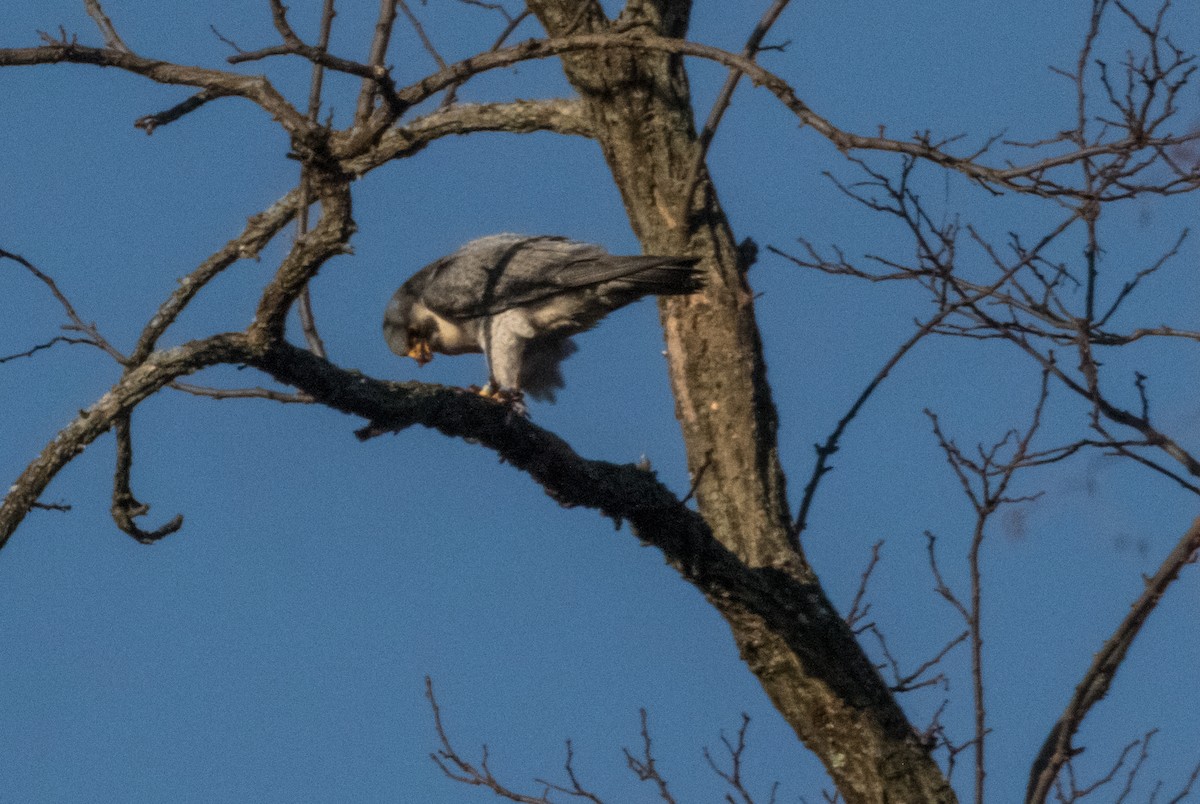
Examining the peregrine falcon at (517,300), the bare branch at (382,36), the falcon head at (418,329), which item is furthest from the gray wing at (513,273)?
the bare branch at (382,36)

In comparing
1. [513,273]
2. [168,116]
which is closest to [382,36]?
[168,116]

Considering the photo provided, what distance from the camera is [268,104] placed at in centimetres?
389

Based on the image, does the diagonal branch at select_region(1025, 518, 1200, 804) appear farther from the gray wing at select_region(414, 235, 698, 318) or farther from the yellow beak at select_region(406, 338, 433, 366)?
the yellow beak at select_region(406, 338, 433, 366)

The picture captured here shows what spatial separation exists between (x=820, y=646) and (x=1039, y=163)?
8.54 ft

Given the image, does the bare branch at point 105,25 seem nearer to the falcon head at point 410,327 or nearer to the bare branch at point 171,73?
the bare branch at point 171,73

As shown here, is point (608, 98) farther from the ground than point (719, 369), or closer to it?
farther from the ground

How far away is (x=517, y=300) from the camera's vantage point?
6.99 metres

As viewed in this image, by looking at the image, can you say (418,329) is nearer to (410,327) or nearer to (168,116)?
(410,327)

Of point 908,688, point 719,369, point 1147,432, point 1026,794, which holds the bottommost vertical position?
point 1026,794

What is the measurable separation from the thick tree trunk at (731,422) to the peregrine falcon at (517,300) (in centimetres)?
24

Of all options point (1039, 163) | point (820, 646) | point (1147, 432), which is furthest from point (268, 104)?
point (1147, 432)

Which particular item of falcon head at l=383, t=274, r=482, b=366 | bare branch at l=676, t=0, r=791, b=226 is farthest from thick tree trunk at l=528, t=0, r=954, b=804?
falcon head at l=383, t=274, r=482, b=366

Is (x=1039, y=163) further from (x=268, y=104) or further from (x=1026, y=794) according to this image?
(x=1026, y=794)

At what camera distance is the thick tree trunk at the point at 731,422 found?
19.2ft
